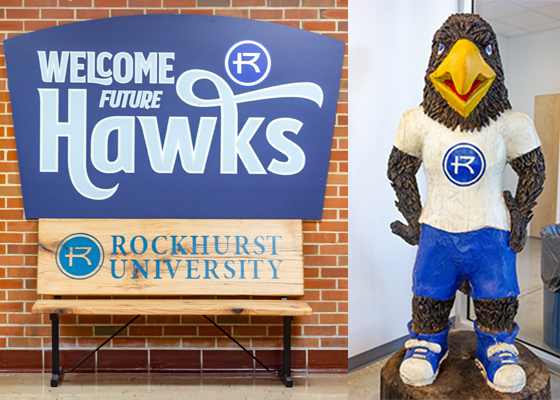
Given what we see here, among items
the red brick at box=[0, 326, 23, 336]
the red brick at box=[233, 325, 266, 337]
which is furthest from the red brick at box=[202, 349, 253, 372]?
the red brick at box=[0, 326, 23, 336]

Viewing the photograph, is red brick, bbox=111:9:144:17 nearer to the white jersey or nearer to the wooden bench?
the wooden bench

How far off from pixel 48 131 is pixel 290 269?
152 cm

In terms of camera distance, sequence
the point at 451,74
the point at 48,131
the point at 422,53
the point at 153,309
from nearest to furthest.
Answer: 1. the point at 451,74
2. the point at 153,309
3. the point at 48,131
4. the point at 422,53

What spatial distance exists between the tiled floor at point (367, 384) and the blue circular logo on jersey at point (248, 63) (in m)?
1.72

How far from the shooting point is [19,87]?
2.39 m

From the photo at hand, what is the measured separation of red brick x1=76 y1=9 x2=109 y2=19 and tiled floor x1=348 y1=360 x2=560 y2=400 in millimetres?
2438

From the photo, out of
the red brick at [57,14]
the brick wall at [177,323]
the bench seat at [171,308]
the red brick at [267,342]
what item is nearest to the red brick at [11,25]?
the red brick at [57,14]

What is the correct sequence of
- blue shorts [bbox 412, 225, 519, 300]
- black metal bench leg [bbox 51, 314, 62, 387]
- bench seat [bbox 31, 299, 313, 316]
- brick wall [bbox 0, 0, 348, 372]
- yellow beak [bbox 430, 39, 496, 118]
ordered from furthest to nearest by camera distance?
brick wall [bbox 0, 0, 348, 372], black metal bench leg [bbox 51, 314, 62, 387], bench seat [bbox 31, 299, 313, 316], blue shorts [bbox 412, 225, 519, 300], yellow beak [bbox 430, 39, 496, 118]

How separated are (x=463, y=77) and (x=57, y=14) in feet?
7.08

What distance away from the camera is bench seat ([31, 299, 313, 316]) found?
2203mm

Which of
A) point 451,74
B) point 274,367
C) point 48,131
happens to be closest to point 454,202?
point 451,74

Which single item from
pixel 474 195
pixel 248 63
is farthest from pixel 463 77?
pixel 248 63

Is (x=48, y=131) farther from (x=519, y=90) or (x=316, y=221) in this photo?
(x=519, y=90)

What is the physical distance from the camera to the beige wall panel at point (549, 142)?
2.55 metres
